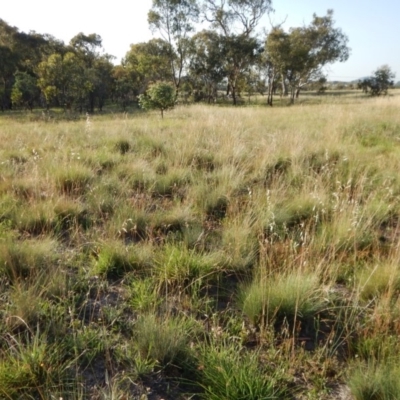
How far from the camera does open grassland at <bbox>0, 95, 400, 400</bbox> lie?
4.58 ft

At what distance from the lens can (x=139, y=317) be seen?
5.57 feet

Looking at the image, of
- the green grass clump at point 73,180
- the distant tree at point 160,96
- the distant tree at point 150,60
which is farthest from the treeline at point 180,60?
the green grass clump at point 73,180

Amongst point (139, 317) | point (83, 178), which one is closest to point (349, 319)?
point (139, 317)

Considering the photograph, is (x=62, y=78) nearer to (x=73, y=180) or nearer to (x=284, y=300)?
(x=73, y=180)

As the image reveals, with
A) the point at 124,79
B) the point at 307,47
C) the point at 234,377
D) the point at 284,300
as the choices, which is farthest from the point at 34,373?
the point at 124,79

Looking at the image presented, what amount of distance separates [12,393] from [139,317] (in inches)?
25.8

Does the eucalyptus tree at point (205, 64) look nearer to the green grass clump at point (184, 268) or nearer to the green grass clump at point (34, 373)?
the green grass clump at point (184, 268)

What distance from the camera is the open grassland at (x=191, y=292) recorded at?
140 cm

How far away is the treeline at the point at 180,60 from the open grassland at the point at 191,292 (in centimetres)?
2360

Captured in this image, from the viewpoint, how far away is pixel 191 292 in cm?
202

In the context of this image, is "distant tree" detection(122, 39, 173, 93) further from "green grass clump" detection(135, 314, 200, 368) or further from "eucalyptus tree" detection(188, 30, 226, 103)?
"green grass clump" detection(135, 314, 200, 368)

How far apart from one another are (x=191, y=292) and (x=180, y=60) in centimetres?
3358

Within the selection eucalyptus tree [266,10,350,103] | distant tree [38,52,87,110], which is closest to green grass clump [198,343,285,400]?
distant tree [38,52,87,110]

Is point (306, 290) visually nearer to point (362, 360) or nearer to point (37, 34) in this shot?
point (362, 360)
